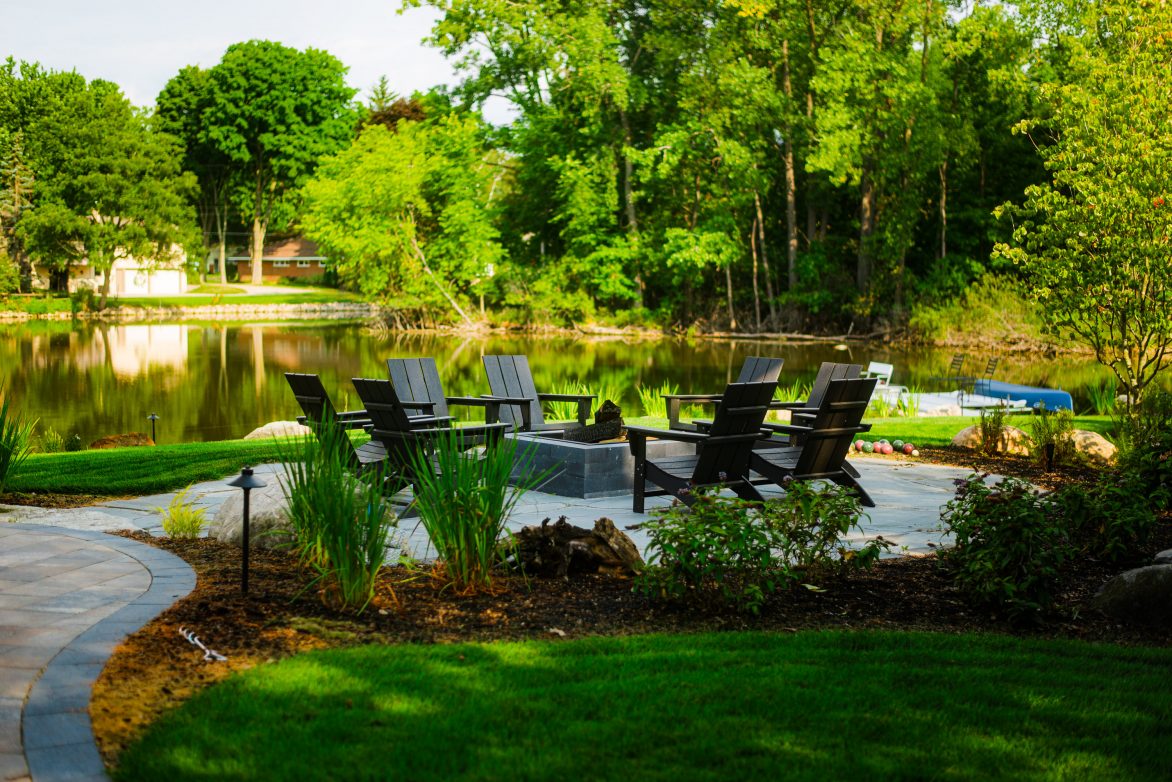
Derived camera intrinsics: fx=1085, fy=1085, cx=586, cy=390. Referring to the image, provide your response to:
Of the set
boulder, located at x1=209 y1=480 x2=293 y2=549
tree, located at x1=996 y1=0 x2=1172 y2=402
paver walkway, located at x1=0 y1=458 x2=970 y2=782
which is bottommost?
paver walkway, located at x1=0 y1=458 x2=970 y2=782

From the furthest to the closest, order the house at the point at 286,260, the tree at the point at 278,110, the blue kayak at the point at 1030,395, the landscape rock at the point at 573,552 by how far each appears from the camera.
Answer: the house at the point at 286,260 < the tree at the point at 278,110 < the blue kayak at the point at 1030,395 < the landscape rock at the point at 573,552

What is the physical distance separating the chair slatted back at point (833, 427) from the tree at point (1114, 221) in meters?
5.54

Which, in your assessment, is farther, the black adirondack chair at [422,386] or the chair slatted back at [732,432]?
the black adirondack chair at [422,386]

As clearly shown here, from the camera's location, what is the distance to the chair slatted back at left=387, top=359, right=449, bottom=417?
9.08 m

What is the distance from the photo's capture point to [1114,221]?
1209 cm

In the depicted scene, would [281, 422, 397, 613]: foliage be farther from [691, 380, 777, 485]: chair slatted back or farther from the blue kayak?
the blue kayak

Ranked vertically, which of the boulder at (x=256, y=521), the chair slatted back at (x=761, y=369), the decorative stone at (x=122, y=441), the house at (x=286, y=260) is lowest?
the decorative stone at (x=122, y=441)

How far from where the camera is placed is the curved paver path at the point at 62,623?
3.14 m

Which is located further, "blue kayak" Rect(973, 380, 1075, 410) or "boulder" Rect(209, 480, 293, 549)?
"blue kayak" Rect(973, 380, 1075, 410)

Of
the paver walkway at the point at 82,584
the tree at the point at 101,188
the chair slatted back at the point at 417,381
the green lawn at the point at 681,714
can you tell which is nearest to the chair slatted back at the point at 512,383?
the chair slatted back at the point at 417,381

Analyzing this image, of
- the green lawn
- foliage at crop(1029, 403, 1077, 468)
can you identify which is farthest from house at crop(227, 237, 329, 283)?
the green lawn

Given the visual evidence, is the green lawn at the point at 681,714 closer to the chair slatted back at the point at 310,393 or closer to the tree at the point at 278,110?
the chair slatted back at the point at 310,393

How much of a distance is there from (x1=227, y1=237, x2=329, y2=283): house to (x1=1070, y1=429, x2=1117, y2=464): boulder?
72890 millimetres

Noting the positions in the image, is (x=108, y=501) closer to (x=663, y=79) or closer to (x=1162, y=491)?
(x=1162, y=491)
